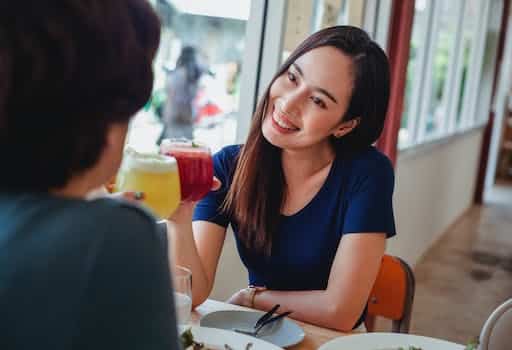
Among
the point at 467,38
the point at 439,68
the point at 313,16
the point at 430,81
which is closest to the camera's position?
the point at 313,16

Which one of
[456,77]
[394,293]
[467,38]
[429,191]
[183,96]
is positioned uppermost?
[467,38]

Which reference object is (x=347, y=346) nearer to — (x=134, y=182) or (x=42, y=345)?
(x=134, y=182)

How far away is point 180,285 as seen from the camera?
44.6 inches

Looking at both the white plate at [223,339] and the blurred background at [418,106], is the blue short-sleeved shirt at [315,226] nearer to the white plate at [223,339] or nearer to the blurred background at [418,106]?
the blurred background at [418,106]

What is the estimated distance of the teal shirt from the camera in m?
0.53

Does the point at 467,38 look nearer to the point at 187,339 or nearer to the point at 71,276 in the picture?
the point at 187,339

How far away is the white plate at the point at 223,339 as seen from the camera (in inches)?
43.8

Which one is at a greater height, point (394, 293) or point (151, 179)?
point (151, 179)

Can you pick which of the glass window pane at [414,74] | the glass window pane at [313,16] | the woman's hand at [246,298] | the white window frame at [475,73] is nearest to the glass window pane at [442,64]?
the glass window pane at [414,74]

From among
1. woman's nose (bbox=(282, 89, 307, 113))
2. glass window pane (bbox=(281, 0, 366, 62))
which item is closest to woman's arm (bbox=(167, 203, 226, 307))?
woman's nose (bbox=(282, 89, 307, 113))

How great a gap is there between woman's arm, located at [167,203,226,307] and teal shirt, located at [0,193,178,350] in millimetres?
815

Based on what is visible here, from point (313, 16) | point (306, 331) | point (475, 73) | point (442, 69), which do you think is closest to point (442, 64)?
point (442, 69)

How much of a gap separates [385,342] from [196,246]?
531 millimetres

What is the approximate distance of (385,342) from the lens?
122 cm
